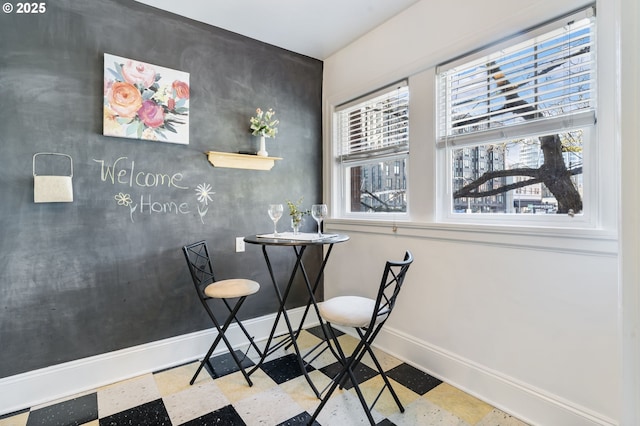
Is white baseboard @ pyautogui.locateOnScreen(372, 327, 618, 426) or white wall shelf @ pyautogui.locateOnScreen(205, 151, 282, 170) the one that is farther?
white wall shelf @ pyautogui.locateOnScreen(205, 151, 282, 170)

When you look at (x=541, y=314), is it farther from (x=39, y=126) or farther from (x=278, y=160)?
(x=39, y=126)

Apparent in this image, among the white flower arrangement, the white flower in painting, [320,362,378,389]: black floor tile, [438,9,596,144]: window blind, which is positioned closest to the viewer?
[438,9,596,144]: window blind

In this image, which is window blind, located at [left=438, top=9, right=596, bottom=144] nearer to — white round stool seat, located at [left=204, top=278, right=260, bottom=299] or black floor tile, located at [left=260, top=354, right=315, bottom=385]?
white round stool seat, located at [left=204, top=278, right=260, bottom=299]

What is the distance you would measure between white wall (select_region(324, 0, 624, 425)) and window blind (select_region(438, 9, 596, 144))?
8cm

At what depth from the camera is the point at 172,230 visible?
231 cm

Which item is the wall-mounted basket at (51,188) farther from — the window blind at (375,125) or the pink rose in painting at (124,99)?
the window blind at (375,125)

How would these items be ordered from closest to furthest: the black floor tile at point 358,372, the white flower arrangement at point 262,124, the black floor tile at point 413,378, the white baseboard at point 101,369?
the white baseboard at point 101,369 < the black floor tile at point 413,378 < the black floor tile at point 358,372 < the white flower arrangement at point 262,124

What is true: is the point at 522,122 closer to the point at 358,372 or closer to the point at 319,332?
the point at 358,372

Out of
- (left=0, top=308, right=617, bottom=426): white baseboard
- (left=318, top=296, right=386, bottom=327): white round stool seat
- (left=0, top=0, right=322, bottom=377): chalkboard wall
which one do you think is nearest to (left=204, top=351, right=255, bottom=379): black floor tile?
(left=0, top=308, right=617, bottom=426): white baseboard

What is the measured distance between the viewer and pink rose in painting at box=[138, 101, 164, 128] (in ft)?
7.09

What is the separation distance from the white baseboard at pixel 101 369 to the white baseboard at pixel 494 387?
4.22 feet

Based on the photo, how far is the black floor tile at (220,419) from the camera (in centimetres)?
167

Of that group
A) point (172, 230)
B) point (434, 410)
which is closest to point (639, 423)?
point (434, 410)

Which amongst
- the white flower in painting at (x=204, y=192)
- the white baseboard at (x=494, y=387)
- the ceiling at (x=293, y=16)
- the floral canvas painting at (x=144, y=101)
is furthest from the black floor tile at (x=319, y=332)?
the ceiling at (x=293, y=16)
